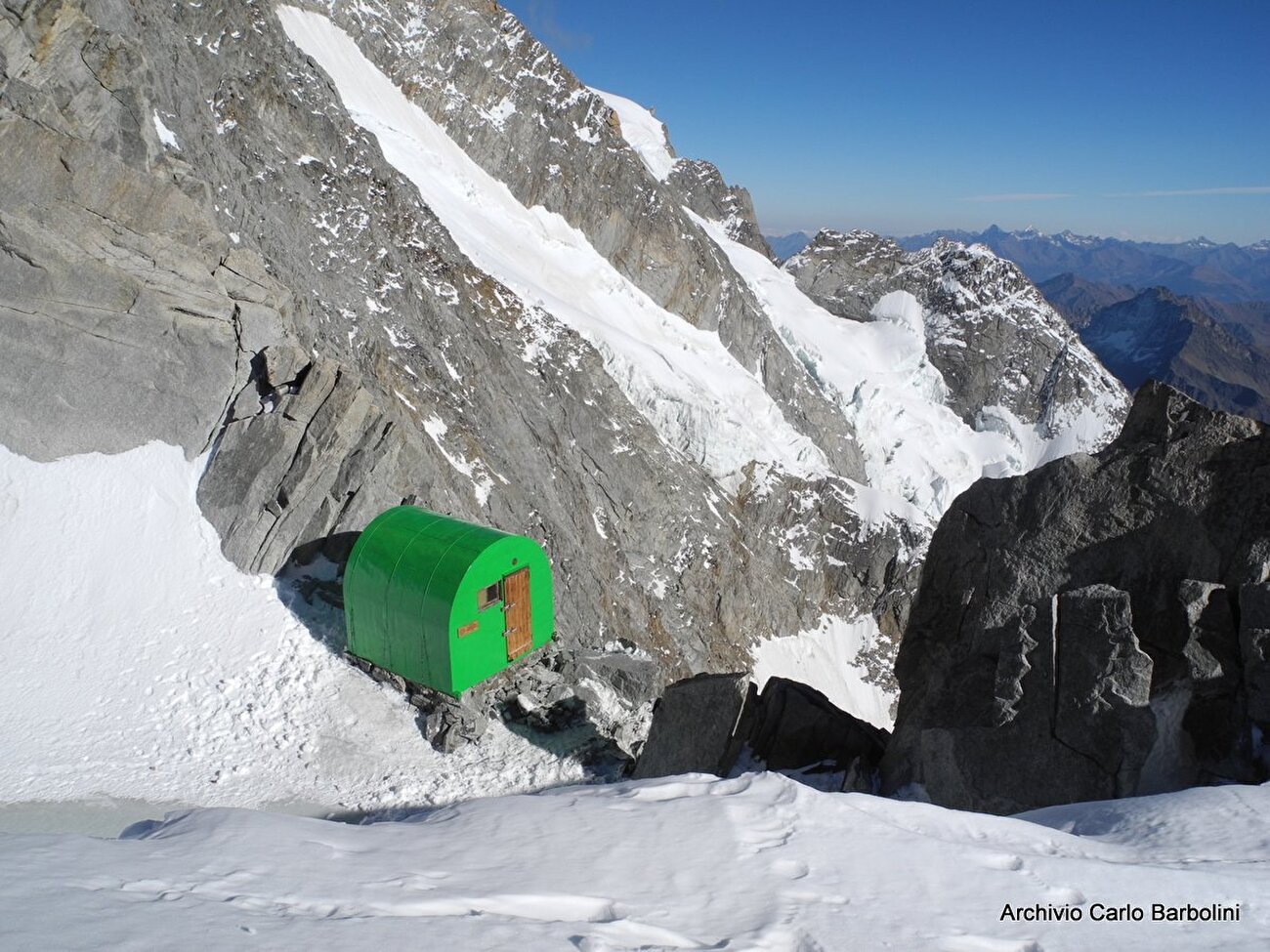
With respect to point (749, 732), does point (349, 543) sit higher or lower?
higher

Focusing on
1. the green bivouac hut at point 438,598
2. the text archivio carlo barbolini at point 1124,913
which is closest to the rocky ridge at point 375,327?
the green bivouac hut at point 438,598

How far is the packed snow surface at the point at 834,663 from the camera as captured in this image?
118 feet

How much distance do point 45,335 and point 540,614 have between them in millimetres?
9974

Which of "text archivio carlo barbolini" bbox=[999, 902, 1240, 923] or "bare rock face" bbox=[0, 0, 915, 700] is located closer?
"text archivio carlo barbolini" bbox=[999, 902, 1240, 923]

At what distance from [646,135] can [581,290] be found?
36617 mm

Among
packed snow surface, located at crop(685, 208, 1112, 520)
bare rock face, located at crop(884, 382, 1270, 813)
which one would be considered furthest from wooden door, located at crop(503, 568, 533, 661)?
packed snow surface, located at crop(685, 208, 1112, 520)

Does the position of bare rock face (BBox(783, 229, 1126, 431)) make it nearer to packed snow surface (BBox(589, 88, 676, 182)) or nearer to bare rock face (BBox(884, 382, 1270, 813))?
packed snow surface (BBox(589, 88, 676, 182))

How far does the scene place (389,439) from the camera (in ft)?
52.1

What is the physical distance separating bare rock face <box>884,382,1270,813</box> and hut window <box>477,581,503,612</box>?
21.7ft

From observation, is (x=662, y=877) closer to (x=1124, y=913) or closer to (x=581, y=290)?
(x=1124, y=913)

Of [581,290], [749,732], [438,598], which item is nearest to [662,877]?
[749,732]

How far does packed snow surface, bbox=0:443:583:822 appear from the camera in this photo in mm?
11539

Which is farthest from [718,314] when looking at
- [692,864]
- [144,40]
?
[692,864]

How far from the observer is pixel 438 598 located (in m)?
12.9
